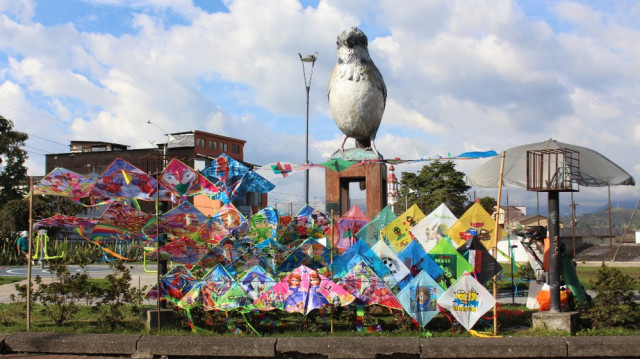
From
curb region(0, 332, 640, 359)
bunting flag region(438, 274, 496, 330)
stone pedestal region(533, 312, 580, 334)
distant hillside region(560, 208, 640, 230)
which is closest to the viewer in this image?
curb region(0, 332, 640, 359)

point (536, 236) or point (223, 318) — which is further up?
point (536, 236)

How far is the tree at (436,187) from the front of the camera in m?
35.5

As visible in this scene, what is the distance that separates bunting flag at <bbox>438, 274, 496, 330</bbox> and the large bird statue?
628 centimetres

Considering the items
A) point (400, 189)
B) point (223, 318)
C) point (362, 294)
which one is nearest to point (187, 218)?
point (223, 318)

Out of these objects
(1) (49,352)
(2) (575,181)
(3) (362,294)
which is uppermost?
(2) (575,181)

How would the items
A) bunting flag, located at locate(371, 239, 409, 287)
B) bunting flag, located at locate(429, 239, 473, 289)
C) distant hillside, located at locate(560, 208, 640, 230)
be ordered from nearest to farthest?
bunting flag, located at locate(371, 239, 409, 287) < bunting flag, located at locate(429, 239, 473, 289) < distant hillside, located at locate(560, 208, 640, 230)

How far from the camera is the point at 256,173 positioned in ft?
32.3

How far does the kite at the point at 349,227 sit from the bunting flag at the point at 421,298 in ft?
12.1

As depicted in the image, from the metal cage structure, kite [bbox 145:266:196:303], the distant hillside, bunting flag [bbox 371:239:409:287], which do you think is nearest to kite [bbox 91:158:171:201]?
kite [bbox 145:266:196:303]

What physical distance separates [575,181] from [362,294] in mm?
3573

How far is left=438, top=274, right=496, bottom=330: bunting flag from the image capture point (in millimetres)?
7891

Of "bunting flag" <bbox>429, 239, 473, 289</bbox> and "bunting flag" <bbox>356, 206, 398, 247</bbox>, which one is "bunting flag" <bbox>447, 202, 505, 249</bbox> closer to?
"bunting flag" <bbox>429, 239, 473, 289</bbox>

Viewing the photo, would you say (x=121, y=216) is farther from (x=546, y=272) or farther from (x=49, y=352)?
(x=546, y=272)

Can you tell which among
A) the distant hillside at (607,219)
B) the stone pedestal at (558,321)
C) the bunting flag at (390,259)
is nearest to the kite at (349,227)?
the bunting flag at (390,259)
